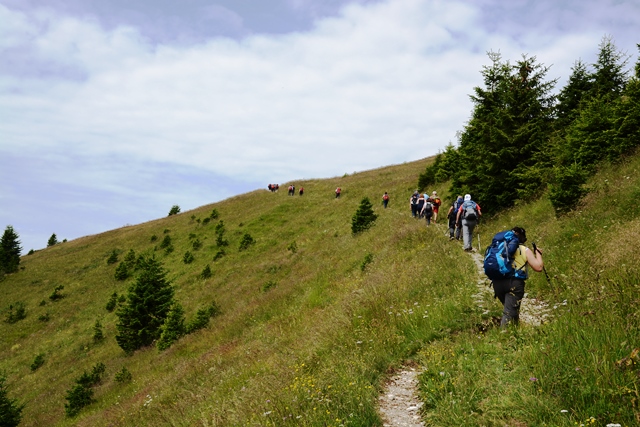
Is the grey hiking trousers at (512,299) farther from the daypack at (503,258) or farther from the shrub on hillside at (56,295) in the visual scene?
the shrub on hillside at (56,295)

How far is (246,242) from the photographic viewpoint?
36406mm

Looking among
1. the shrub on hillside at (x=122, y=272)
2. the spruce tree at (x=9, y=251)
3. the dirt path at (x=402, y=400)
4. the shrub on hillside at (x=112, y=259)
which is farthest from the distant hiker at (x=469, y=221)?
the spruce tree at (x=9, y=251)

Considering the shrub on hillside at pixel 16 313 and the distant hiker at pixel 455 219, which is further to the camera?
the shrub on hillside at pixel 16 313

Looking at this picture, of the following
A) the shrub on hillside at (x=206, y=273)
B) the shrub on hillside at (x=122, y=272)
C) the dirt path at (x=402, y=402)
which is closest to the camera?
the dirt path at (x=402, y=402)

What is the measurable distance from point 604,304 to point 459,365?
1949 mm

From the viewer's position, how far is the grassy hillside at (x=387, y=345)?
3.98 m

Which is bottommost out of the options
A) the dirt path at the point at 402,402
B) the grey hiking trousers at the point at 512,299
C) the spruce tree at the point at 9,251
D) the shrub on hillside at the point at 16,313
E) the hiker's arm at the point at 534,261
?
the shrub on hillside at the point at 16,313

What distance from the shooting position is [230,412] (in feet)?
19.0

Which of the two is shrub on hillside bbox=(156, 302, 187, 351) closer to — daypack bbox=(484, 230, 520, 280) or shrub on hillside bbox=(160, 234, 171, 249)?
daypack bbox=(484, 230, 520, 280)

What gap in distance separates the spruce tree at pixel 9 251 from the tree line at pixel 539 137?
54.1 meters

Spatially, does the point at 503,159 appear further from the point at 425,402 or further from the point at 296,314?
the point at 425,402

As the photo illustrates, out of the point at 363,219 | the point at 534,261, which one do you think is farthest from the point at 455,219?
the point at 534,261

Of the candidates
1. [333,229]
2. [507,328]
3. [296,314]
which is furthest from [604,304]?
[333,229]

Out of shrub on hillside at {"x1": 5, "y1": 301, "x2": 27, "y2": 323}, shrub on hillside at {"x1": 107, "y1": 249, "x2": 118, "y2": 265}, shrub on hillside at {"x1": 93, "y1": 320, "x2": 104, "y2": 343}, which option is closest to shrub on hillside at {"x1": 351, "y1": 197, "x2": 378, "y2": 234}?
shrub on hillside at {"x1": 93, "y1": 320, "x2": 104, "y2": 343}
